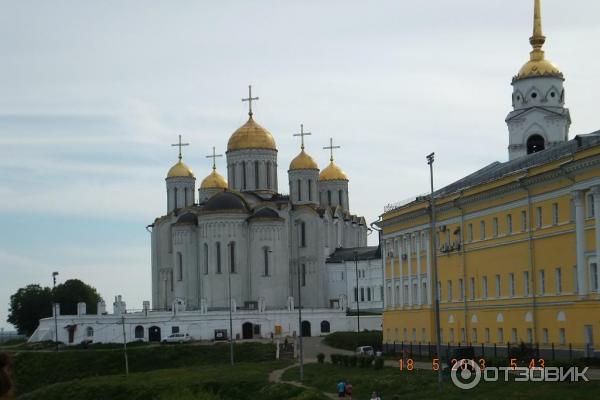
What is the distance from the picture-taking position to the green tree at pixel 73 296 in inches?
4779

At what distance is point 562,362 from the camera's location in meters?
35.8

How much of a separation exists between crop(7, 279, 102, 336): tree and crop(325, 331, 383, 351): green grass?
1818 inches

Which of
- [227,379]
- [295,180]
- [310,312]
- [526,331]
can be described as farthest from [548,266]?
[295,180]

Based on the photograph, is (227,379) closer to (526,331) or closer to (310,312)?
(526,331)

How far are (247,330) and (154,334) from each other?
855 centimetres

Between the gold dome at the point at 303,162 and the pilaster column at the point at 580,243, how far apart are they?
75237 mm

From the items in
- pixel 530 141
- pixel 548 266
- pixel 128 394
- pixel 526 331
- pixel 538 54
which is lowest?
pixel 128 394

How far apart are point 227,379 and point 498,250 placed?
16.5m

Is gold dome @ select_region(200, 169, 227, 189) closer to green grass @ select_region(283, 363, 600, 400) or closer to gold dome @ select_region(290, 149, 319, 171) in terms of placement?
gold dome @ select_region(290, 149, 319, 171)

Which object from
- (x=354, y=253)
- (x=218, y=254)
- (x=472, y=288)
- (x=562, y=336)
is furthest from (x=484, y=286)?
(x=354, y=253)

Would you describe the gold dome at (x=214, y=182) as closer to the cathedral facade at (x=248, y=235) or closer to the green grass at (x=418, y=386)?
the cathedral facade at (x=248, y=235)

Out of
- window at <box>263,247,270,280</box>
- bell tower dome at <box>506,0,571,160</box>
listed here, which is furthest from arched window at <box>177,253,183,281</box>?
bell tower dome at <box>506,0,571,160</box>

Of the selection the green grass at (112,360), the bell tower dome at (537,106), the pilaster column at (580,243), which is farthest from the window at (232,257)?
the pilaster column at (580,243)

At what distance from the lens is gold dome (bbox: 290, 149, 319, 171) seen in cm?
11525
